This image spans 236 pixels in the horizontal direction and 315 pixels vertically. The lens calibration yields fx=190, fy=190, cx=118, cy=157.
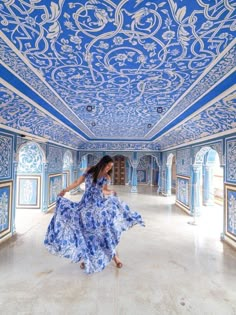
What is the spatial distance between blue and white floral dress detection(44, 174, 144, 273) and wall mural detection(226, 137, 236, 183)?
7.74 ft

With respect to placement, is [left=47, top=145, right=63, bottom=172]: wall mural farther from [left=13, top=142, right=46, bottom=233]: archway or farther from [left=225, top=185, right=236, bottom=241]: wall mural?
[left=225, top=185, right=236, bottom=241]: wall mural

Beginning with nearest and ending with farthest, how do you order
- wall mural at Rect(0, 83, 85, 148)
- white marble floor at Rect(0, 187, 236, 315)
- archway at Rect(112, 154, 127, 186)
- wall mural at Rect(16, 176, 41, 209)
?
white marble floor at Rect(0, 187, 236, 315), wall mural at Rect(0, 83, 85, 148), wall mural at Rect(16, 176, 41, 209), archway at Rect(112, 154, 127, 186)

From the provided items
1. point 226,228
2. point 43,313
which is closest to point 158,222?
point 226,228

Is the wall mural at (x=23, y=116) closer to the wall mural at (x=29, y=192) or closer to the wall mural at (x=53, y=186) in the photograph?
the wall mural at (x=29, y=192)

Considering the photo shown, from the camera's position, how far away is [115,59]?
169 cm

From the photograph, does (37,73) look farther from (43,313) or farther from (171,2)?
(43,313)

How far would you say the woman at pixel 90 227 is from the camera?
2297 mm

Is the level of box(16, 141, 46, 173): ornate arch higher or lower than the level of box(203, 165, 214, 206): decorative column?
higher

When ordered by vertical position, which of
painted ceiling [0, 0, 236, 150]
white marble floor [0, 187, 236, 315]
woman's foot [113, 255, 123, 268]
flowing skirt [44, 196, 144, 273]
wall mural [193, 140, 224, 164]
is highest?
painted ceiling [0, 0, 236, 150]

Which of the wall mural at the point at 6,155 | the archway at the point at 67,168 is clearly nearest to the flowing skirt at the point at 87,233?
the wall mural at the point at 6,155

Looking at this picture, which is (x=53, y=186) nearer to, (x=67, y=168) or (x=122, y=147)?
(x=67, y=168)

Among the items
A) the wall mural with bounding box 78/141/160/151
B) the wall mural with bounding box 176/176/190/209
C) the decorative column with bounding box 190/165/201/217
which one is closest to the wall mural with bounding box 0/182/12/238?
the decorative column with bounding box 190/165/201/217

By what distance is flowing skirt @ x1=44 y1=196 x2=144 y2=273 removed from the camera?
7.54ft

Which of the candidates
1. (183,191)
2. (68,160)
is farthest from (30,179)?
(183,191)
